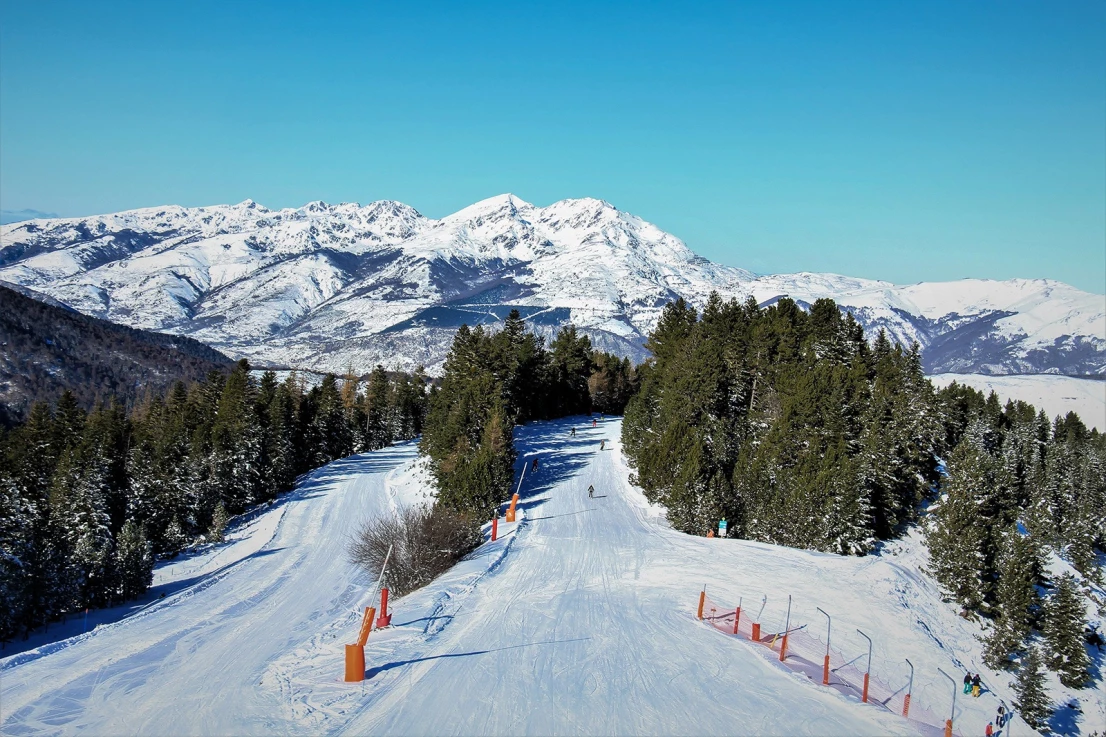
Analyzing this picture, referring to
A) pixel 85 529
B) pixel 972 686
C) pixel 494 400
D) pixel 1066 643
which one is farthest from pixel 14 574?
pixel 1066 643

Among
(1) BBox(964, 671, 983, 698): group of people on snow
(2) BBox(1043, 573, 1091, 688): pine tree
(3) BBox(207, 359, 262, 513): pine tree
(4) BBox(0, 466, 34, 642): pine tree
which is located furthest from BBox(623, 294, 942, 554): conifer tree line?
(4) BBox(0, 466, 34, 642): pine tree

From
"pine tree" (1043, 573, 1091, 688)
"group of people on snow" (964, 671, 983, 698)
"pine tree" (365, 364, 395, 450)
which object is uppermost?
"pine tree" (365, 364, 395, 450)

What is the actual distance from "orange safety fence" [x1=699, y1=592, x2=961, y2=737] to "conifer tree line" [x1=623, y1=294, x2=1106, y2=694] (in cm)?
1062

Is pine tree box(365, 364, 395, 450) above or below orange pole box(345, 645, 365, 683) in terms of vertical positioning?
above

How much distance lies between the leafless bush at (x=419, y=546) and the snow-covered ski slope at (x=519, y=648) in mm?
1308

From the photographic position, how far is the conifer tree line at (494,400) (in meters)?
44.7

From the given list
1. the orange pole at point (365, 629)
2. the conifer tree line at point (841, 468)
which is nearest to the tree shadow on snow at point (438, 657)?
the orange pole at point (365, 629)

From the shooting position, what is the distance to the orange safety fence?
865 inches

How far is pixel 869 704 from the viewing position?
20250mm

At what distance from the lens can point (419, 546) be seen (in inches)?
1286

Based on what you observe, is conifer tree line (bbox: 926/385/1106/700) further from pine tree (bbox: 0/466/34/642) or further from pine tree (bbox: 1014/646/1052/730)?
pine tree (bbox: 0/466/34/642)

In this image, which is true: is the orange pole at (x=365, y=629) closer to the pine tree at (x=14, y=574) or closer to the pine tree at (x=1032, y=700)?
the pine tree at (x=14, y=574)

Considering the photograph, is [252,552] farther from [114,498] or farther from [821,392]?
[821,392]

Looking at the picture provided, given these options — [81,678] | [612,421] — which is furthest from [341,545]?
Answer: [612,421]
